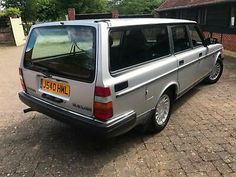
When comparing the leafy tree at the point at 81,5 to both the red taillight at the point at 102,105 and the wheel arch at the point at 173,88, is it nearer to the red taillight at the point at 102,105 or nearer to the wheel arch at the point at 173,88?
the wheel arch at the point at 173,88

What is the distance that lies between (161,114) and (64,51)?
1857mm

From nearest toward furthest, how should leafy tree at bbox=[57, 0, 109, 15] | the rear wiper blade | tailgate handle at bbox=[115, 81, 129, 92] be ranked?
tailgate handle at bbox=[115, 81, 129, 92] → the rear wiper blade → leafy tree at bbox=[57, 0, 109, 15]

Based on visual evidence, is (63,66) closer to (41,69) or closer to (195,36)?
(41,69)

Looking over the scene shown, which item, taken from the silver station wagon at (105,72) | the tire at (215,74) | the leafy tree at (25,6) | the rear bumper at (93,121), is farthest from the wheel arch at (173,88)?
the leafy tree at (25,6)

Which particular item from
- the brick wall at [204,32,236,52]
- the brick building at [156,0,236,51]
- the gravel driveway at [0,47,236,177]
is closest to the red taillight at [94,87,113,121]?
the gravel driveway at [0,47,236,177]

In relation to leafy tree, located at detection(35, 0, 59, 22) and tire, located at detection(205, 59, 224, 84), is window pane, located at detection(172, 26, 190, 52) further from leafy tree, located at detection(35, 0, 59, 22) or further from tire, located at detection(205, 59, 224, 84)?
leafy tree, located at detection(35, 0, 59, 22)

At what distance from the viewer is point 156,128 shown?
4.05 meters

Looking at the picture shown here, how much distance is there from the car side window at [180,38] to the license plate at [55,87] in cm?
205

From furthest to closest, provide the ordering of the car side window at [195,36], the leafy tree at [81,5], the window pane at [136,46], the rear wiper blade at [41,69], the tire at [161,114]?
the leafy tree at [81,5]
the car side window at [195,36]
the tire at [161,114]
the rear wiper blade at [41,69]
the window pane at [136,46]

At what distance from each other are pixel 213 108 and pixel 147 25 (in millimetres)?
2342

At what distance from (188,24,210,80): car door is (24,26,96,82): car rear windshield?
264 centimetres

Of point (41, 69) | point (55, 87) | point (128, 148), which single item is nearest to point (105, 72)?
point (55, 87)

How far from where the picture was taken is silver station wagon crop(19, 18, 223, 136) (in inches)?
119

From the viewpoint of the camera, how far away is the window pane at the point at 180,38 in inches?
173
